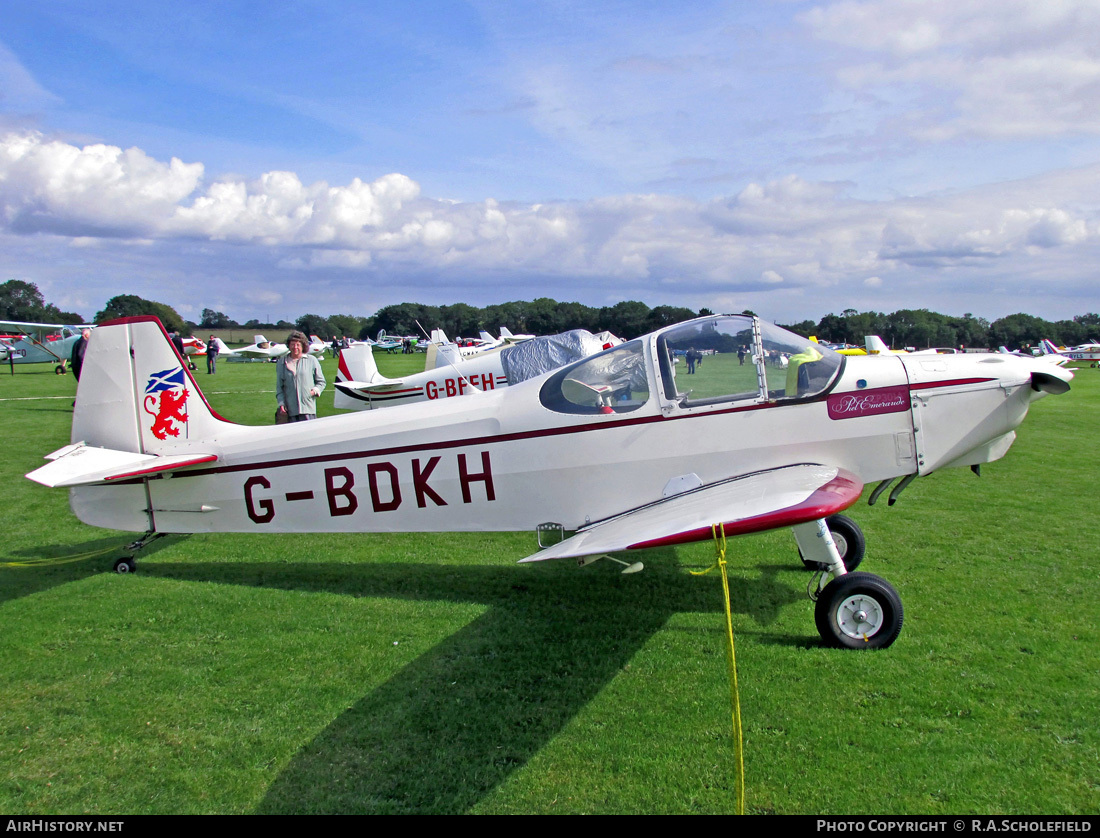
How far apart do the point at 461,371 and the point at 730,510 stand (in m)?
9.35

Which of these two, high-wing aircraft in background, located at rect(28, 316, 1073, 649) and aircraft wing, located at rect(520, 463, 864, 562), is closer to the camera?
aircraft wing, located at rect(520, 463, 864, 562)

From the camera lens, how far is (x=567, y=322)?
281 ft

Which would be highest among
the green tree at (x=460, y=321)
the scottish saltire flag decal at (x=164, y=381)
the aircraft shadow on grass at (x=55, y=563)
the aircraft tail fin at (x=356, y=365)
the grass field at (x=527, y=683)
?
the green tree at (x=460, y=321)

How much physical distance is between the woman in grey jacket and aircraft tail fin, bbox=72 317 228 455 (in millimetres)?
2030

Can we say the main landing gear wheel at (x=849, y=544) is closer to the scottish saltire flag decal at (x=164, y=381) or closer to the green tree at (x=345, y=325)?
the scottish saltire flag decal at (x=164, y=381)

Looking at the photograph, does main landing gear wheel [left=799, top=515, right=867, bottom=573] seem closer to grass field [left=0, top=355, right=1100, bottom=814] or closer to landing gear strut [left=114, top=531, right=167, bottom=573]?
grass field [left=0, top=355, right=1100, bottom=814]

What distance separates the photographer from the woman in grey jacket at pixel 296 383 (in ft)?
24.6

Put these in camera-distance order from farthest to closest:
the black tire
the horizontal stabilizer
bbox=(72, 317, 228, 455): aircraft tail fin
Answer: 1. the horizontal stabilizer
2. bbox=(72, 317, 228, 455): aircraft tail fin
3. the black tire

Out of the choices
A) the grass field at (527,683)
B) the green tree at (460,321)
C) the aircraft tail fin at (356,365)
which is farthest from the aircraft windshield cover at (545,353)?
the green tree at (460,321)

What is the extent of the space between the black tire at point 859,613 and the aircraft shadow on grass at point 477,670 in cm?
19

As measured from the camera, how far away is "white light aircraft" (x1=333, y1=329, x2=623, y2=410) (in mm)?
11078

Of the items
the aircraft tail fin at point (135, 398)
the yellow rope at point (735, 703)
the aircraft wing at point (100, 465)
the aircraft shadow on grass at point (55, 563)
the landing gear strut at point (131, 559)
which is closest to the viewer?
the yellow rope at point (735, 703)

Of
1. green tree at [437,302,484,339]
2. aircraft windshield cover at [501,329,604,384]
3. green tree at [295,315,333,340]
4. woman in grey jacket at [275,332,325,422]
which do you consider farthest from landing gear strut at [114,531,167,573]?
green tree at [295,315,333,340]
